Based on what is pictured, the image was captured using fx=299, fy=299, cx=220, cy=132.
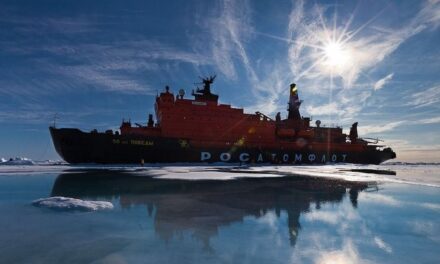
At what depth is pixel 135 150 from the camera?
29188 millimetres

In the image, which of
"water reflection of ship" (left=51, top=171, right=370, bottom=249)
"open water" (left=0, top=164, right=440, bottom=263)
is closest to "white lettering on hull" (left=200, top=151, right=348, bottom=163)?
"water reflection of ship" (left=51, top=171, right=370, bottom=249)

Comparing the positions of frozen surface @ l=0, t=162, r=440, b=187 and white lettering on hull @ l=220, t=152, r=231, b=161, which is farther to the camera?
white lettering on hull @ l=220, t=152, r=231, b=161

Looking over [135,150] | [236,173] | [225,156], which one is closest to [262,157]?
[225,156]

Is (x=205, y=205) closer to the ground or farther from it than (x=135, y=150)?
closer to the ground

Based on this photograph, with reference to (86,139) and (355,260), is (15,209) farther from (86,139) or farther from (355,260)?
(86,139)

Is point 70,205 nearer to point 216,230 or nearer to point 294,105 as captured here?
point 216,230

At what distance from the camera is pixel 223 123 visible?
3400 cm

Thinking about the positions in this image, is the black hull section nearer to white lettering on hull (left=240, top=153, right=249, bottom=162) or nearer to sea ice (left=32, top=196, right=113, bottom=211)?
white lettering on hull (left=240, top=153, right=249, bottom=162)

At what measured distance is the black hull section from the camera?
1103 inches

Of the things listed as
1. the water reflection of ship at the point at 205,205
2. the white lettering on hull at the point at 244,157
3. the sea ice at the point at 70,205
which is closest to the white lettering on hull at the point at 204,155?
the white lettering on hull at the point at 244,157

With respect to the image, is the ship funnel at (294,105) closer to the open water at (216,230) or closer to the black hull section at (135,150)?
the black hull section at (135,150)

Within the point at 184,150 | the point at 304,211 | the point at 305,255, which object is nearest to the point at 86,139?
the point at 184,150

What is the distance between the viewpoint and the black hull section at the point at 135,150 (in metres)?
28.0

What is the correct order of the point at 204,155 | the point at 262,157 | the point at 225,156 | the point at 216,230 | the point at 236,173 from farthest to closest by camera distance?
the point at 262,157, the point at 225,156, the point at 204,155, the point at 236,173, the point at 216,230
